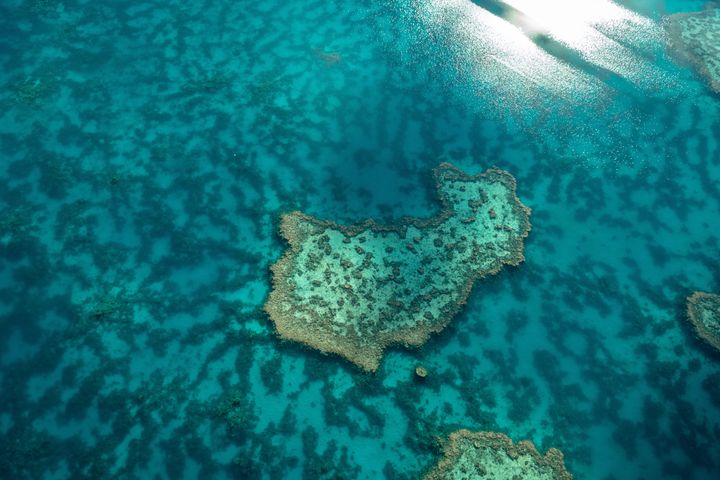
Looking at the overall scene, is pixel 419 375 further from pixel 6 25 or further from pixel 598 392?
pixel 6 25

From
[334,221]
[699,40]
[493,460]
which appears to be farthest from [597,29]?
[493,460]

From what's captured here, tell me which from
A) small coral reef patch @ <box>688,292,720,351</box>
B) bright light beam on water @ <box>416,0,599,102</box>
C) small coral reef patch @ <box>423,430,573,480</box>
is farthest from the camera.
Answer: bright light beam on water @ <box>416,0,599,102</box>

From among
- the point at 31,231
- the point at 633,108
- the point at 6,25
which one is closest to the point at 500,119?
the point at 633,108

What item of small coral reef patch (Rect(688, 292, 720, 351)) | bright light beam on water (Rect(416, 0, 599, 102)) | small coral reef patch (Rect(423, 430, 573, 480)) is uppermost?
bright light beam on water (Rect(416, 0, 599, 102))

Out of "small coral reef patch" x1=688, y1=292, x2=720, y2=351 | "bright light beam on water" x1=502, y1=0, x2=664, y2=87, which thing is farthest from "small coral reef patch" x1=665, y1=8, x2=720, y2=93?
"small coral reef patch" x1=688, y1=292, x2=720, y2=351

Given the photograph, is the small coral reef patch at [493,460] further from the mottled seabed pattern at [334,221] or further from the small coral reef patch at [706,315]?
the small coral reef patch at [706,315]

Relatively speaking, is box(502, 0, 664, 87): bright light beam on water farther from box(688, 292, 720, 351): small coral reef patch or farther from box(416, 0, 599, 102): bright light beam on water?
box(688, 292, 720, 351): small coral reef patch

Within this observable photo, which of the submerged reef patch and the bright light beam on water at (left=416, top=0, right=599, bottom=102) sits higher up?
the bright light beam on water at (left=416, top=0, right=599, bottom=102)

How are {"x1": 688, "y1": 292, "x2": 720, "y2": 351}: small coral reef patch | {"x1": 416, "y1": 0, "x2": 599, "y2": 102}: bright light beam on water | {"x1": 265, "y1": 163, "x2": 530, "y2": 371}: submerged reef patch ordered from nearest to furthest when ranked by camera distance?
{"x1": 265, "y1": 163, "x2": 530, "y2": 371}: submerged reef patch → {"x1": 688, "y1": 292, "x2": 720, "y2": 351}: small coral reef patch → {"x1": 416, "y1": 0, "x2": 599, "y2": 102}: bright light beam on water

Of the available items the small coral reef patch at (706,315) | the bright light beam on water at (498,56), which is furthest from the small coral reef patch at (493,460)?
the bright light beam on water at (498,56)
